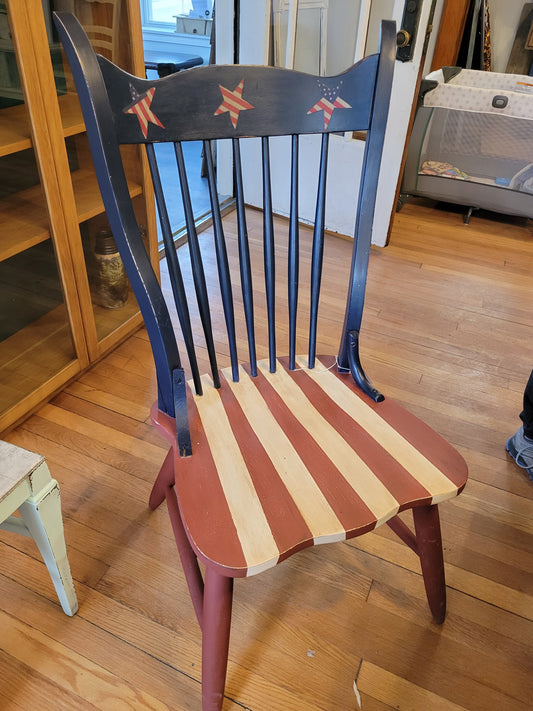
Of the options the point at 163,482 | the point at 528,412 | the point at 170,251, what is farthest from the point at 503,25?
the point at 163,482

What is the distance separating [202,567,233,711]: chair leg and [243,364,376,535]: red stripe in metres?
0.19

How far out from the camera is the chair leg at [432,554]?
0.92 meters

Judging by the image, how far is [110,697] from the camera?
3.10 feet

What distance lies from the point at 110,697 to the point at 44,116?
1.24 meters

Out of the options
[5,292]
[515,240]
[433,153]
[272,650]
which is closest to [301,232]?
[433,153]

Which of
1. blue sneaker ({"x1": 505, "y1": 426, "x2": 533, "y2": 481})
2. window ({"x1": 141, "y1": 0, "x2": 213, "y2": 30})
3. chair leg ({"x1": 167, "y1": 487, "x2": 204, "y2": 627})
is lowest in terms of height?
blue sneaker ({"x1": 505, "y1": 426, "x2": 533, "y2": 481})

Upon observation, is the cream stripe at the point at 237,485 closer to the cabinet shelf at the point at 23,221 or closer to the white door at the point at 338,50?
the cabinet shelf at the point at 23,221

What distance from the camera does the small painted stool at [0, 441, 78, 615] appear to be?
0.76 meters

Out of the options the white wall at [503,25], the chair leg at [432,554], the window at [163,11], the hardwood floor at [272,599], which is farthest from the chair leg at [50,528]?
the window at [163,11]

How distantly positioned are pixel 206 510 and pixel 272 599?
0.47 meters

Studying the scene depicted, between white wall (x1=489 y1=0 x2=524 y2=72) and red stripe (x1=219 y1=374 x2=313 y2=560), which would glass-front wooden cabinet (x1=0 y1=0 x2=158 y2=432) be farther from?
white wall (x1=489 y1=0 x2=524 y2=72)

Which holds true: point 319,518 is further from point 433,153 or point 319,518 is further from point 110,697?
point 433,153

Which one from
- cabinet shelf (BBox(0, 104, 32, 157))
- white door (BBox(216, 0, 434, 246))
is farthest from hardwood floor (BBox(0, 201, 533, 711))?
white door (BBox(216, 0, 434, 246))

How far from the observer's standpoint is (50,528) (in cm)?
87
